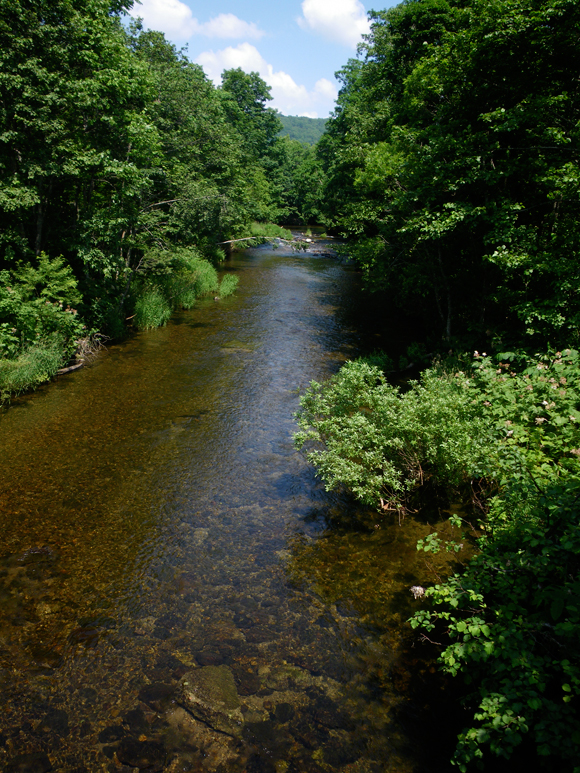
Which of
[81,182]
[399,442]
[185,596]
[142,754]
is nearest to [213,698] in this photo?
[142,754]

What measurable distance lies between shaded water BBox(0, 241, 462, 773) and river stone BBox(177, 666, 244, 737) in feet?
0.20

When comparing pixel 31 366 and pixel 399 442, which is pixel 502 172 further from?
pixel 31 366

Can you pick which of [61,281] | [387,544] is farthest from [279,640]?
[61,281]

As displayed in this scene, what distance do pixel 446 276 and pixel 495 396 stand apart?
7469 millimetres

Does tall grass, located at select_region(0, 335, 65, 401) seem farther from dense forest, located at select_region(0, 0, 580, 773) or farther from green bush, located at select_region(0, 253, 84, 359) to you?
green bush, located at select_region(0, 253, 84, 359)

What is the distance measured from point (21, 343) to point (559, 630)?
12.6m

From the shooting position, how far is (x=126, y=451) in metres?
9.23

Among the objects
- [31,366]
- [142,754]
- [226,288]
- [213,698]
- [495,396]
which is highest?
[226,288]

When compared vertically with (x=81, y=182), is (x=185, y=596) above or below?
below

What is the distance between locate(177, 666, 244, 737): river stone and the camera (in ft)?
14.7

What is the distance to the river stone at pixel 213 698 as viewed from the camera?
447 cm

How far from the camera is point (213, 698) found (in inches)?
185

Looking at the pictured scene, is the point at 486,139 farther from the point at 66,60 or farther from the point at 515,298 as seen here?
the point at 66,60

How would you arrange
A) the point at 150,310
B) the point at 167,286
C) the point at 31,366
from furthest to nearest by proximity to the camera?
A: the point at 167,286, the point at 150,310, the point at 31,366
